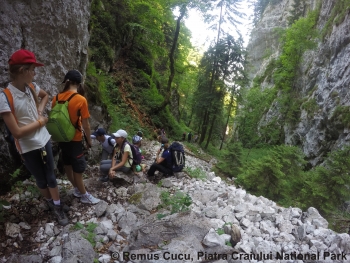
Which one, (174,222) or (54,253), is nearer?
(54,253)

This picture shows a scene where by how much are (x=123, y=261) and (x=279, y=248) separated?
231cm

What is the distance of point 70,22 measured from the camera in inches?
200

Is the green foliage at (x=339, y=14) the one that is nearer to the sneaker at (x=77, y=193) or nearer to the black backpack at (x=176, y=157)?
the black backpack at (x=176, y=157)

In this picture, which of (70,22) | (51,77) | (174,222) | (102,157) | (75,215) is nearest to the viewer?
(174,222)

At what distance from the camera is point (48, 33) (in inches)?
181

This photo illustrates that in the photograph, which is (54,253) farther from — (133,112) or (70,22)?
(133,112)

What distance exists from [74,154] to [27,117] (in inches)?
40.0

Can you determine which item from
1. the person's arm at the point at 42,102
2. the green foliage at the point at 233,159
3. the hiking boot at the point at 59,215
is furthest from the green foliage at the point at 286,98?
the hiking boot at the point at 59,215

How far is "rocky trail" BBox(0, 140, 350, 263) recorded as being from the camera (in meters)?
2.84

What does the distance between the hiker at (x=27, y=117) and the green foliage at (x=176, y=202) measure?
2108 millimetres

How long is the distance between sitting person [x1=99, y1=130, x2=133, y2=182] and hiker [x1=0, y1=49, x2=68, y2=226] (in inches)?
69.3

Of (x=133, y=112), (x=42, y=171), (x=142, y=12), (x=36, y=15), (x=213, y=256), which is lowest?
(x=213, y=256)

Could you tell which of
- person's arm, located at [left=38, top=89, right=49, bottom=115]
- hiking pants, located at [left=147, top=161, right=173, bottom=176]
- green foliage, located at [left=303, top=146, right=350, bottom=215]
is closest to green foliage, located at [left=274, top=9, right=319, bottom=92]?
green foliage, located at [left=303, top=146, right=350, bottom=215]

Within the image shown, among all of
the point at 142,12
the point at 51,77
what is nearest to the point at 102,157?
the point at 51,77
